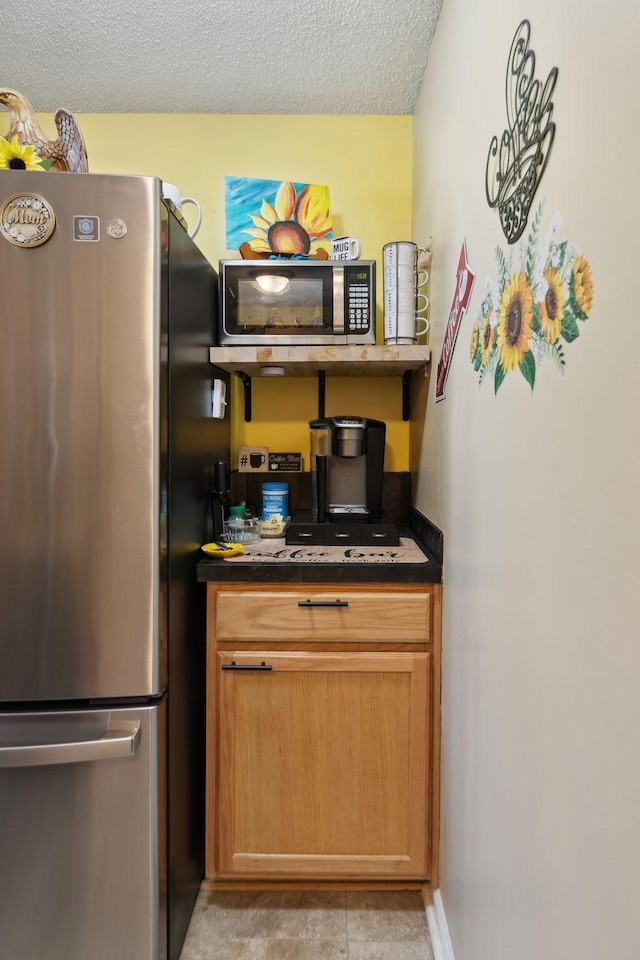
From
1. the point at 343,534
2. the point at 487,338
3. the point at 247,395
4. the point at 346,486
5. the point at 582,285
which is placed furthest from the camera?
the point at 247,395

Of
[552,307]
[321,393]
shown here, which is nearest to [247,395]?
[321,393]

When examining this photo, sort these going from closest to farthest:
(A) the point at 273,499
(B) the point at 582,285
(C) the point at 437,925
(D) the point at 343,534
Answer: (B) the point at 582,285 < (C) the point at 437,925 < (D) the point at 343,534 < (A) the point at 273,499

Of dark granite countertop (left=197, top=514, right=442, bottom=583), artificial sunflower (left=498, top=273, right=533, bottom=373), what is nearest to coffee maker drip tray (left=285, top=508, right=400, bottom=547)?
dark granite countertop (left=197, top=514, right=442, bottom=583)

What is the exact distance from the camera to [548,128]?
2.41 ft

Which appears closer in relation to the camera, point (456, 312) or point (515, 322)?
point (515, 322)

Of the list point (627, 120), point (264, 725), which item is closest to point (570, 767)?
point (627, 120)

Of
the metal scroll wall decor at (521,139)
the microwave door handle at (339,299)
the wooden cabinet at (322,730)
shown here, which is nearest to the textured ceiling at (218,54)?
the microwave door handle at (339,299)

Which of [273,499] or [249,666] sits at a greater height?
[273,499]

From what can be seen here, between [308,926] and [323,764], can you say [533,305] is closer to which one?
[323,764]

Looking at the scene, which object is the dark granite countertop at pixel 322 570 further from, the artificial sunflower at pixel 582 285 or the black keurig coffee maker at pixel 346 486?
the artificial sunflower at pixel 582 285

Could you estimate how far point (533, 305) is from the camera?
782 millimetres

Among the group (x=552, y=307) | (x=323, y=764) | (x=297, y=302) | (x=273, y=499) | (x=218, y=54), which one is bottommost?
(x=323, y=764)

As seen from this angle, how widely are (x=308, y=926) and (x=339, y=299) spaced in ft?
5.79

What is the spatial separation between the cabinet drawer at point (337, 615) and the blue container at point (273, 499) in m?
0.54
